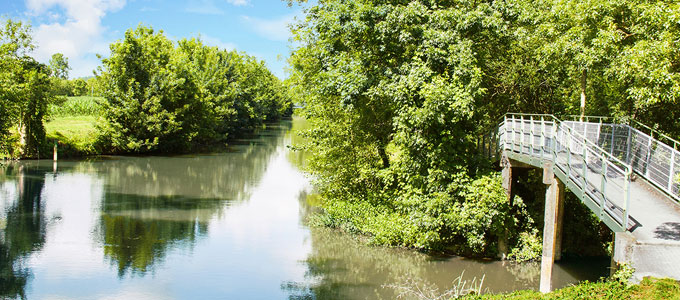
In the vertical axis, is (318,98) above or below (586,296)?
above

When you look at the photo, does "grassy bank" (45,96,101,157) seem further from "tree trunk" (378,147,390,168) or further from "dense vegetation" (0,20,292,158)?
"tree trunk" (378,147,390,168)

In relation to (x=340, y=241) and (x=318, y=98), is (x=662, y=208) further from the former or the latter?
(x=318, y=98)

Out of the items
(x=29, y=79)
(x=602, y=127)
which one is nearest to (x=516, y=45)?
(x=602, y=127)

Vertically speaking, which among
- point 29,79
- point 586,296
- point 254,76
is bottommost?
point 586,296

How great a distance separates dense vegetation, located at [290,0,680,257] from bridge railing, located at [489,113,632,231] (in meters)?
1.47

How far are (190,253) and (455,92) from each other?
10.1m

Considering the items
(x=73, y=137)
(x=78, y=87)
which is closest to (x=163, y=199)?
(x=73, y=137)

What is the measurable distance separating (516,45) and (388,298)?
11721mm

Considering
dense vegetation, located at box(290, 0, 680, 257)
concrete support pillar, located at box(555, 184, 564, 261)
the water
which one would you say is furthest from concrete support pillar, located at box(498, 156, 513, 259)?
concrete support pillar, located at box(555, 184, 564, 261)

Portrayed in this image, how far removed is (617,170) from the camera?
12711mm

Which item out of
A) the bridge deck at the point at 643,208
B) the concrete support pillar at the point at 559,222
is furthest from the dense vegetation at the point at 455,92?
the bridge deck at the point at 643,208

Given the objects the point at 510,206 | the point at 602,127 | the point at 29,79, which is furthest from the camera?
the point at 29,79

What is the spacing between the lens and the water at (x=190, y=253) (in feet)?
47.9

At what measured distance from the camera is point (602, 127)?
15.5 meters
